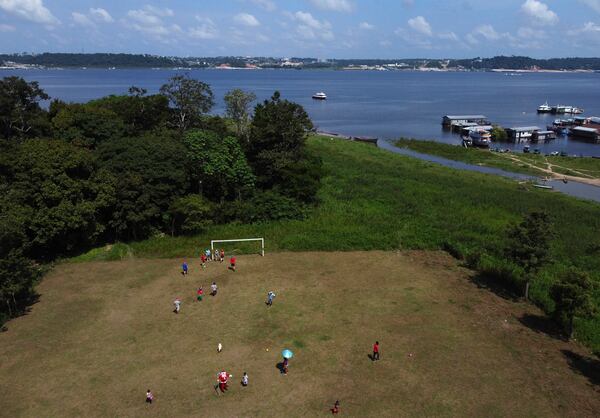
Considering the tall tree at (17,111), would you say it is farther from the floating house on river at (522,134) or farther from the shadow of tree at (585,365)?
the floating house on river at (522,134)

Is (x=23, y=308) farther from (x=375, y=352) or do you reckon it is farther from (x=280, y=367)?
(x=375, y=352)

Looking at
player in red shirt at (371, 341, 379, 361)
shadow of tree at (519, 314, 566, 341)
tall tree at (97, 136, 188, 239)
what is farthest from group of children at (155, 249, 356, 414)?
shadow of tree at (519, 314, 566, 341)

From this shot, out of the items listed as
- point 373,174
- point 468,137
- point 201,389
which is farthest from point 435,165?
point 201,389

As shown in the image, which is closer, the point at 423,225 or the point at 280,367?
the point at 280,367

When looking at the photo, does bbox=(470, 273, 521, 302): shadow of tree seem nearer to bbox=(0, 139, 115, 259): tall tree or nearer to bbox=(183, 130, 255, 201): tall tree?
bbox=(183, 130, 255, 201): tall tree

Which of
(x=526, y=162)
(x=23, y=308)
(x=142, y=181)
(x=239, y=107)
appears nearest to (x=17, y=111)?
(x=142, y=181)

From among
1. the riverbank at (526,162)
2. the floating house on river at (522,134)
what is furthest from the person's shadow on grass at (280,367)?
the floating house on river at (522,134)

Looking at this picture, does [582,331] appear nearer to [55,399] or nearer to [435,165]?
[55,399]
